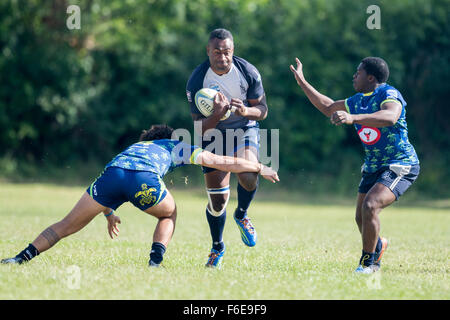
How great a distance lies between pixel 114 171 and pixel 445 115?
17.2m

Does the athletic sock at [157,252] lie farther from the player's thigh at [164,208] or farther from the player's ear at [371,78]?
the player's ear at [371,78]

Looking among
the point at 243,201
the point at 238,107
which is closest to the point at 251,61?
the point at 243,201

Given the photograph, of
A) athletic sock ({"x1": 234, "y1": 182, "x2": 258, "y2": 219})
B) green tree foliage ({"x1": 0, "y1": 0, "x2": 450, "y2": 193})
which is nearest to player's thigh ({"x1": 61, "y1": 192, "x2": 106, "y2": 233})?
athletic sock ({"x1": 234, "y1": 182, "x2": 258, "y2": 219})

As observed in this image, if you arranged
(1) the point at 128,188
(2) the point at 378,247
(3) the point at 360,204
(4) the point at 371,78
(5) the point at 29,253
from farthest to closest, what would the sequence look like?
1. (2) the point at 378,247
2. (3) the point at 360,204
3. (4) the point at 371,78
4. (5) the point at 29,253
5. (1) the point at 128,188

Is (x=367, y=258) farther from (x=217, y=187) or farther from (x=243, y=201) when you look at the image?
(x=217, y=187)

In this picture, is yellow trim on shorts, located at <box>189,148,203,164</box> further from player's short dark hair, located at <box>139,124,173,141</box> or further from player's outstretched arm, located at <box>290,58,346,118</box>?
player's outstretched arm, located at <box>290,58,346,118</box>

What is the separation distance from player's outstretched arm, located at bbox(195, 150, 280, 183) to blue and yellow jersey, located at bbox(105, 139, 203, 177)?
8 centimetres

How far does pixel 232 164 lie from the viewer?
647 cm

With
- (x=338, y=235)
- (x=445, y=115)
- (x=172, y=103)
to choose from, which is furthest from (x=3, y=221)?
(x=445, y=115)

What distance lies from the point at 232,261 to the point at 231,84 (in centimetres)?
201

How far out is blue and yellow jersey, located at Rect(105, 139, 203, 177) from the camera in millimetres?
6324

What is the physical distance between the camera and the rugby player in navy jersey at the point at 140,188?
623 centimetres

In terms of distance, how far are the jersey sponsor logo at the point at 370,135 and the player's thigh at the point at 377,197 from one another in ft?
1.58

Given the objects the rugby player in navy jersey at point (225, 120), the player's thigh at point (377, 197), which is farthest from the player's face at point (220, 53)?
the player's thigh at point (377, 197)
